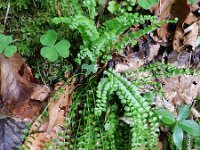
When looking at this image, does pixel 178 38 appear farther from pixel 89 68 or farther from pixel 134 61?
pixel 89 68

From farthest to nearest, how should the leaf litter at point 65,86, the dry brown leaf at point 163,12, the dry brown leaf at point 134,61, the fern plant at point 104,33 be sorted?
the dry brown leaf at point 163,12, the dry brown leaf at point 134,61, the leaf litter at point 65,86, the fern plant at point 104,33

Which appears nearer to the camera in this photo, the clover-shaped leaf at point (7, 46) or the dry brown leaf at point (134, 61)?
the clover-shaped leaf at point (7, 46)

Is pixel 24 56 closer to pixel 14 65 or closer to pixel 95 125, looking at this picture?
pixel 14 65

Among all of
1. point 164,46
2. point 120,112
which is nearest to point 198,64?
point 164,46

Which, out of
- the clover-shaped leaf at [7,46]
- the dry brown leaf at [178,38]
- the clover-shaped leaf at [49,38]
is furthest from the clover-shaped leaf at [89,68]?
the dry brown leaf at [178,38]

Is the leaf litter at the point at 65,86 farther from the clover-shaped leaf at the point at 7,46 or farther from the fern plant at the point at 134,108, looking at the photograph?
the fern plant at the point at 134,108

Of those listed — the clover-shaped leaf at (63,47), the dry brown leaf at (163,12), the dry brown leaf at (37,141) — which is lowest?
the dry brown leaf at (37,141)
